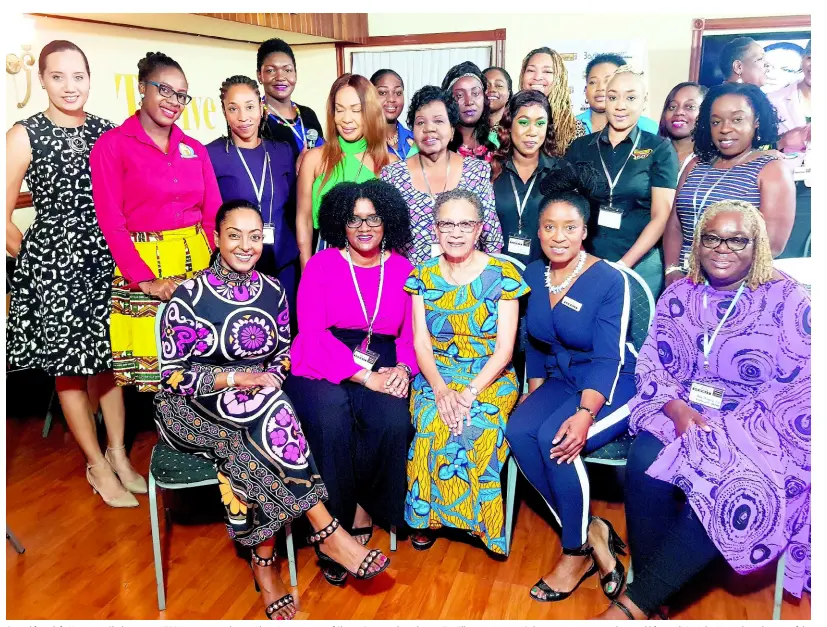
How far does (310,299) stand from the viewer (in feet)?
8.82

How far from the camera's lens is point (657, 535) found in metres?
2.22

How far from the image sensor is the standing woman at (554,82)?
11.6 ft

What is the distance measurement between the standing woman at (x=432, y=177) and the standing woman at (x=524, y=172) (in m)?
0.08

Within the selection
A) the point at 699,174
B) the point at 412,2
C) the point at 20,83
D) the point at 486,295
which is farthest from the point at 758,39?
the point at 20,83

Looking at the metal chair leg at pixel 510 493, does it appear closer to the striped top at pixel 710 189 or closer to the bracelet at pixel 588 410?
the bracelet at pixel 588 410

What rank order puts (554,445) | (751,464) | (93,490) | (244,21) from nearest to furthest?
(751,464) → (554,445) → (93,490) → (244,21)

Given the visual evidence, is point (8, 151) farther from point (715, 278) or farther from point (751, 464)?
point (751, 464)

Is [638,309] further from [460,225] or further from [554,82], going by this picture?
[554,82]

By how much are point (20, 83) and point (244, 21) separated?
1.66m

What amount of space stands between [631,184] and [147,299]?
2.25 m

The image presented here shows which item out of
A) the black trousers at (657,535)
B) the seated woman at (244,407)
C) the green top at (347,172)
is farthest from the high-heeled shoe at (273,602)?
the green top at (347,172)

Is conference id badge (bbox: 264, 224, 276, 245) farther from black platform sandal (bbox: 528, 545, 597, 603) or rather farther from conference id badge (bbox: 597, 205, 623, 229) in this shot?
black platform sandal (bbox: 528, 545, 597, 603)

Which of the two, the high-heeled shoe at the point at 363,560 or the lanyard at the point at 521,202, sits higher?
the lanyard at the point at 521,202

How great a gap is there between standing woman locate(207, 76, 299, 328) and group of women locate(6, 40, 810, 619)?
14 mm
